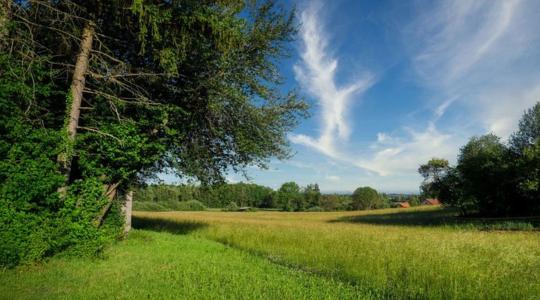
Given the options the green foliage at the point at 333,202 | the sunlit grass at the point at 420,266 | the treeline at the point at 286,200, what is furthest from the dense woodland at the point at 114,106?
the green foliage at the point at 333,202

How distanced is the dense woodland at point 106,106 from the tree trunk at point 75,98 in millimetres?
32

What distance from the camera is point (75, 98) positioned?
9.94 m

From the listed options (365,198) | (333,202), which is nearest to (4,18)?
(365,198)

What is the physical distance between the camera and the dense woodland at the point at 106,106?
8266 mm

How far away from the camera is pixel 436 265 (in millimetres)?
8125

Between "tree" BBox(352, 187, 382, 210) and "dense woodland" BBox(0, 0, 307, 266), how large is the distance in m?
89.8

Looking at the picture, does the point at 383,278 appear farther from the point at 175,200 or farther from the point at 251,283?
the point at 175,200

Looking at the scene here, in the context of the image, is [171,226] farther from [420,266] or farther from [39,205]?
[420,266]

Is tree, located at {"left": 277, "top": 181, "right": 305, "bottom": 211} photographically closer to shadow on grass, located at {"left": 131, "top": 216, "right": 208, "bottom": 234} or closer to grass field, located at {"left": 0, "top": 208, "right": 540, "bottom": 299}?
shadow on grass, located at {"left": 131, "top": 216, "right": 208, "bottom": 234}

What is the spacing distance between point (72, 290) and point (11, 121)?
4.81 meters

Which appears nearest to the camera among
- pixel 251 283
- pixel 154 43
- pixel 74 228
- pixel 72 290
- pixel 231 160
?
pixel 72 290

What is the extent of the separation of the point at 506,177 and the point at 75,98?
3501 cm

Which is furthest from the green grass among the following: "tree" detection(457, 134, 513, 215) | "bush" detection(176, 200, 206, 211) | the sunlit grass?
"bush" detection(176, 200, 206, 211)

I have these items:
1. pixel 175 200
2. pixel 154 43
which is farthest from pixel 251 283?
pixel 175 200
